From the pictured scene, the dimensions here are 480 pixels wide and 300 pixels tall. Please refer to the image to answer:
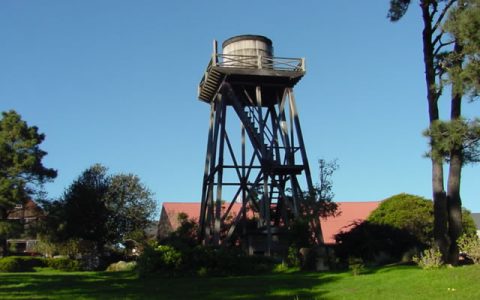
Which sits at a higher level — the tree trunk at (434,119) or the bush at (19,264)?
the tree trunk at (434,119)

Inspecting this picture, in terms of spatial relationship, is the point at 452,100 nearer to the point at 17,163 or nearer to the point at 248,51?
the point at 248,51

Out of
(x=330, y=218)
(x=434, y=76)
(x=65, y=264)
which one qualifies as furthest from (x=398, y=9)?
(x=330, y=218)

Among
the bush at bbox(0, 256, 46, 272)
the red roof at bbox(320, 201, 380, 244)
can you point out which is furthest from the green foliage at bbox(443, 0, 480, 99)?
the red roof at bbox(320, 201, 380, 244)

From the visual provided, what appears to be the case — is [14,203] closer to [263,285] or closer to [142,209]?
[142,209]

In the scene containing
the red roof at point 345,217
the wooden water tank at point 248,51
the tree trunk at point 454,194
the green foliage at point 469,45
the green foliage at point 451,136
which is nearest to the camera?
Answer: the green foliage at point 469,45

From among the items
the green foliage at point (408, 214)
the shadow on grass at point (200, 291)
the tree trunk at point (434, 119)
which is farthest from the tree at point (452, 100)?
the green foliage at point (408, 214)

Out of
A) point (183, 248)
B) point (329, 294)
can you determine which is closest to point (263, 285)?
point (329, 294)

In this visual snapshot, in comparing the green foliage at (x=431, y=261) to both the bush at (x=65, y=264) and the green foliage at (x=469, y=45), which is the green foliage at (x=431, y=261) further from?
the bush at (x=65, y=264)

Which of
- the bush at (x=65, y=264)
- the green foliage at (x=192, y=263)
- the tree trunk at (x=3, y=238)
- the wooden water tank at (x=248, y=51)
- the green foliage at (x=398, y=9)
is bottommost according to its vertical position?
the bush at (x=65, y=264)

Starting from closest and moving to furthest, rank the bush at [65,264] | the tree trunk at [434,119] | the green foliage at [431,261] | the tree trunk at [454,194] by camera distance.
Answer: the green foliage at [431,261], the tree trunk at [454,194], the tree trunk at [434,119], the bush at [65,264]

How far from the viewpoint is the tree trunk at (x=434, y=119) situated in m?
18.9

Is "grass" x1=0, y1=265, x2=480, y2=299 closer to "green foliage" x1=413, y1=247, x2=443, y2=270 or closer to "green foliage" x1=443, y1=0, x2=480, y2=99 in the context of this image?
"green foliage" x1=413, y1=247, x2=443, y2=270

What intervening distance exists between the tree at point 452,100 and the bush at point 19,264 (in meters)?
27.0

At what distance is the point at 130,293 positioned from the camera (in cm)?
1348
